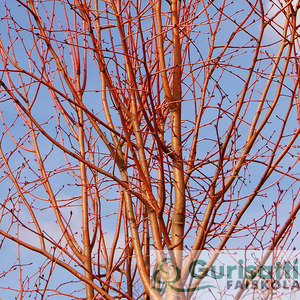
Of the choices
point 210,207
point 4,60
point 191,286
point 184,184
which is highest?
point 4,60

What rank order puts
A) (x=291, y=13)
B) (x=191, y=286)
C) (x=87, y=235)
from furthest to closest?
(x=87, y=235), (x=291, y=13), (x=191, y=286)

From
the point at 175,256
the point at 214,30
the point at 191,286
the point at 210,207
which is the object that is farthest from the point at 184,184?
the point at 214,30

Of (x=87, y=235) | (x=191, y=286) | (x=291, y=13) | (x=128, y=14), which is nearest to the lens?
(x=191, y=286)

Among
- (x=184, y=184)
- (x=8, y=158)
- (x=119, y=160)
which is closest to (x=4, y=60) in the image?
(x=8, y=158)

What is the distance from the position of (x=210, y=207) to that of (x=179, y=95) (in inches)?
27.1

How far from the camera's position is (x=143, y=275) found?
235 centimetres

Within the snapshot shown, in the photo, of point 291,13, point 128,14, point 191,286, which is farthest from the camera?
point 128,14

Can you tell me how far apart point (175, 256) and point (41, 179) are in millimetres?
1377

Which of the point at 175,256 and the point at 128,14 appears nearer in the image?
the point at 175,256

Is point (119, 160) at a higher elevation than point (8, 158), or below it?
below

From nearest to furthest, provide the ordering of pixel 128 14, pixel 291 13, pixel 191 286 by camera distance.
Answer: pixel 191 286
pixel 291 13
pixel 128 14

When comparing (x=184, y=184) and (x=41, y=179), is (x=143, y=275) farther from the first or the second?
(x=41, y=179)

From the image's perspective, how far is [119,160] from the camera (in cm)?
262

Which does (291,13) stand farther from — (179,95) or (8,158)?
(8,158)
